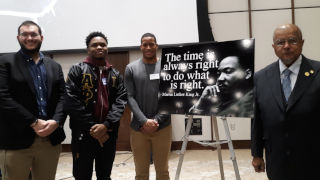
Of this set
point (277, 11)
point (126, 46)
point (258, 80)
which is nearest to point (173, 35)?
point (126, 46)

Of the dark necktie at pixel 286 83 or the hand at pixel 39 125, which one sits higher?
the dark necktie at pixel 286 83

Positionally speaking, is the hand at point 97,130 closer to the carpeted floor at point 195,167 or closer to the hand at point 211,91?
the hand at point 211,91

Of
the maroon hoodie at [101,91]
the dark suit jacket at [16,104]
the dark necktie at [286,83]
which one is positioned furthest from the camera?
the maroon hoodie at [101,91]

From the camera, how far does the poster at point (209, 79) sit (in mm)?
2002

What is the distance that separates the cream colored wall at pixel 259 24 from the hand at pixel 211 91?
2.66m

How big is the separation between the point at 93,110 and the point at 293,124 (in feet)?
4.71

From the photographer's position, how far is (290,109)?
1479 mm

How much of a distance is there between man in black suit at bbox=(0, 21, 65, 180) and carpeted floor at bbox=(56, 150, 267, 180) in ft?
5.35

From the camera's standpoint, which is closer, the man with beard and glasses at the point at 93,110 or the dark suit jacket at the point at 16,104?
the dark suit jacket at the point at 16,104

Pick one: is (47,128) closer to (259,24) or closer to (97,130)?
(97,130)

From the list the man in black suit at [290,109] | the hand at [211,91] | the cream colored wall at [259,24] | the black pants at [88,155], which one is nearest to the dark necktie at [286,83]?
the man in black suit at [290,109]

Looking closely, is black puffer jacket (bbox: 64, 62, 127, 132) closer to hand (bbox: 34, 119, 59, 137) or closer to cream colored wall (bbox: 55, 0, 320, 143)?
hand (bbox: 34, 119, 59, 137)

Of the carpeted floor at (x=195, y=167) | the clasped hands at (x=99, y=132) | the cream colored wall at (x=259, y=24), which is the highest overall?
the cream colored wall at (x=259, y=24)

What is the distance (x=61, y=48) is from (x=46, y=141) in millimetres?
3256
